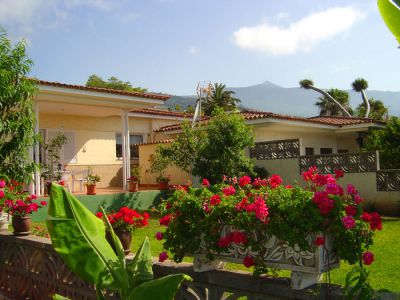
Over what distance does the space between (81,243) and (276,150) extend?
1493 centimetres

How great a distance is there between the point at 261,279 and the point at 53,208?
163 centimetres

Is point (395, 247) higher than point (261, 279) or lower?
lower

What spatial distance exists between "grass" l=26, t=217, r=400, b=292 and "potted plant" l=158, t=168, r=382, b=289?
10.4 ft

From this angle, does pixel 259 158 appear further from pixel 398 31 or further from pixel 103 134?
pixel 398 31

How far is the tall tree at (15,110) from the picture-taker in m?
8.09

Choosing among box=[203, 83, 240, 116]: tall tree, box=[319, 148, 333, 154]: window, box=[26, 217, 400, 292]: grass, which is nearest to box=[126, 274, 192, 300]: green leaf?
box=[26, 217, 400, 292]: grass

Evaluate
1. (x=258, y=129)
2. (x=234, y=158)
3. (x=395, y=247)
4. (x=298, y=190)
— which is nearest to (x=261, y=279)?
(x=298, y=190)

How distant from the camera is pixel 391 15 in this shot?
2676 millimetres

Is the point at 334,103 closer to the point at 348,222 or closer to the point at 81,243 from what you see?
the point at 348,222

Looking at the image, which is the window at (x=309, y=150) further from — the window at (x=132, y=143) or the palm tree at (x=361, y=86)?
the palm tree at (x=361, y=86)

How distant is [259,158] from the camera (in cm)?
1800

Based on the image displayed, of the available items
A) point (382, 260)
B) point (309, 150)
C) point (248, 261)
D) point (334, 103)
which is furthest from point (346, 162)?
point (334, 103)

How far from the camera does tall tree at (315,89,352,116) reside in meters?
52.9

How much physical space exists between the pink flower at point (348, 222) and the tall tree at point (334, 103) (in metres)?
51.4
